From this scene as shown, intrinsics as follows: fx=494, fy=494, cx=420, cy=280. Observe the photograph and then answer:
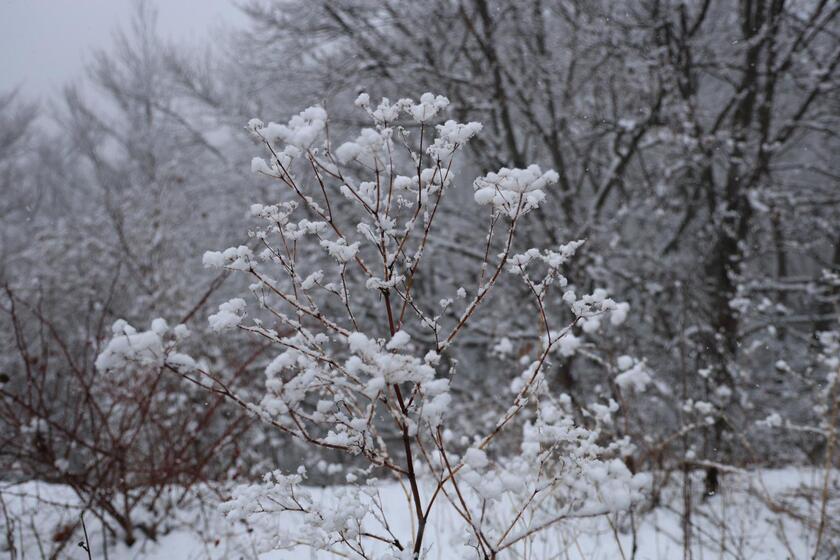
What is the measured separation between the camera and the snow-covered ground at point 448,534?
231cm

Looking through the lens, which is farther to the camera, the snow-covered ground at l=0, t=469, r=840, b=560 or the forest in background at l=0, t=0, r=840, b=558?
the forest in background at l=0, t=0, r=840, b=558

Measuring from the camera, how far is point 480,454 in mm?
942

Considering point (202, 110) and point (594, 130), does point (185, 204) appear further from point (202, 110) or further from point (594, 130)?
point (594, 130)

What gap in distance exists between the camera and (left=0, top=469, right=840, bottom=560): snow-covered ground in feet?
7.57

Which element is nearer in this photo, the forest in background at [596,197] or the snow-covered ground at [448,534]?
the snow-covered ground at [448,534]

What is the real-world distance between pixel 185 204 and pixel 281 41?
3870 millimetres

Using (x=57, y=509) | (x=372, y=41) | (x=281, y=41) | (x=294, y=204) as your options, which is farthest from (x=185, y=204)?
(x=294, y=204)

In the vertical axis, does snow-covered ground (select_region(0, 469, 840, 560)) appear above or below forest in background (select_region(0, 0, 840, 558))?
below

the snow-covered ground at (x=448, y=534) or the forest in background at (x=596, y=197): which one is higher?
the forest in background at (x=596, y=197)

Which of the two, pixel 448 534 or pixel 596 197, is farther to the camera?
pixel 596 197

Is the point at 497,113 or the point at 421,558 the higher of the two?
the point at 497,113

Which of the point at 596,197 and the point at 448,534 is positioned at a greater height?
the point at 596,197

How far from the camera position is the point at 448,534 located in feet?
8.60

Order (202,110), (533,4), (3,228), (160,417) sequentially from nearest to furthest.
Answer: (160,417) → (533,4) → (202,110) → (3,228)
